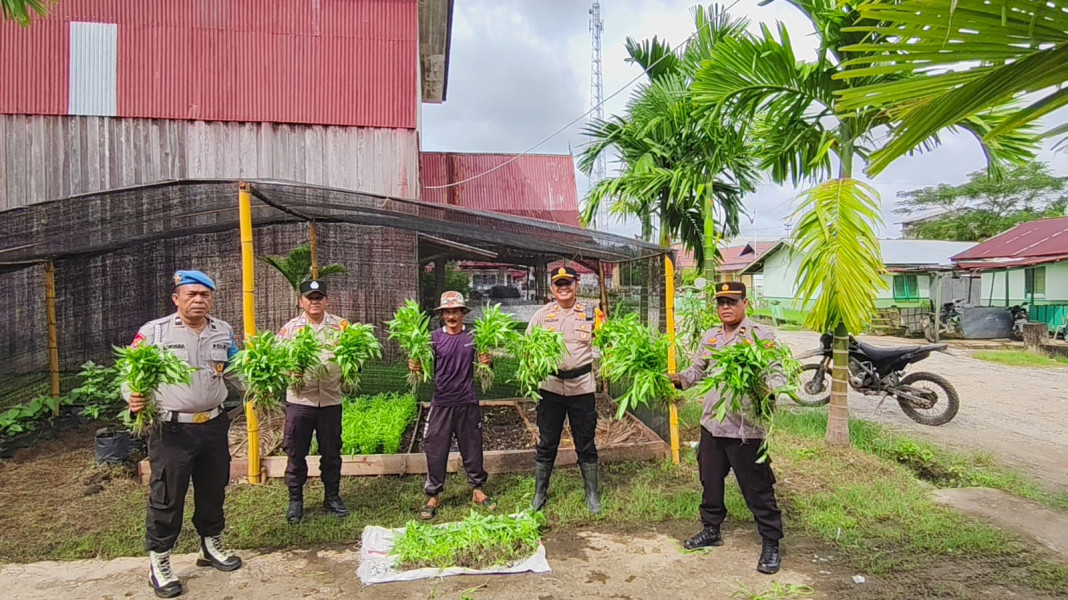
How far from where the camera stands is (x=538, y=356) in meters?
3.96

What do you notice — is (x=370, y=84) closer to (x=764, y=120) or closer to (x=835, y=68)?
(x=764, y=120)

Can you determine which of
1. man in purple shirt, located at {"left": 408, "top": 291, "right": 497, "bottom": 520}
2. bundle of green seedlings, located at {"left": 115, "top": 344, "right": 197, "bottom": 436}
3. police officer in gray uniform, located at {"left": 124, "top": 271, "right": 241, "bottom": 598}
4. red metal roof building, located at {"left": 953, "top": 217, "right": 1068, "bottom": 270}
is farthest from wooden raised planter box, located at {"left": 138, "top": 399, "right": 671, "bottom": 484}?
red metal roof building, located at {"left": 953, "top": 217, "right": 1068, "bottom": 270}

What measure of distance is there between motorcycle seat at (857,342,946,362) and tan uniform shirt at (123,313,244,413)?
6.81 meters

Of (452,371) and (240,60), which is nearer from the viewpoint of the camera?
(452,371)

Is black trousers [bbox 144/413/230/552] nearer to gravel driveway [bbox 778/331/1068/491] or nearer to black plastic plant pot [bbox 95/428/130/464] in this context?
black plastic plant pot [bbox 95/428/130/464]

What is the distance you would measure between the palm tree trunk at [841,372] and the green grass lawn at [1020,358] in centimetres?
942

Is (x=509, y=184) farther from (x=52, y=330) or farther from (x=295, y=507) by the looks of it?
(x=295, y=507)

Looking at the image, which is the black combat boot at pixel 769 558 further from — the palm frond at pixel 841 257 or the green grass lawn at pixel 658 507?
the palm frond at pixel 841 257

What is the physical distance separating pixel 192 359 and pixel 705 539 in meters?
3.25

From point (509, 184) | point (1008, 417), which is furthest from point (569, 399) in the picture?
point (509, 184)

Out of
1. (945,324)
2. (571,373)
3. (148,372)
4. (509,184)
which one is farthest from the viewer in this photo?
(945,324)

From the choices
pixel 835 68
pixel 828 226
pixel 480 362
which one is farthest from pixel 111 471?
pixel 835 68

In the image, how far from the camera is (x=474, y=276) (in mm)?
9156

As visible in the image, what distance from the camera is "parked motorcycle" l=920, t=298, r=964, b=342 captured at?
51.2 ft
